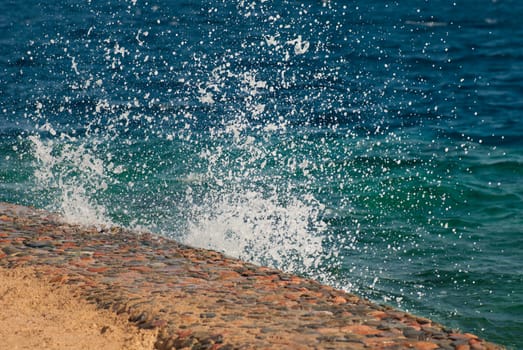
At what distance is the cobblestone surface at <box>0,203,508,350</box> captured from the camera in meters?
5.75

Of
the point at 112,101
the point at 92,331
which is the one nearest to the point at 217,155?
the point at 112,101

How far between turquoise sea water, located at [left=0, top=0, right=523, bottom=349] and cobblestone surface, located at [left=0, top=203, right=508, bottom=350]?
1.19 meters

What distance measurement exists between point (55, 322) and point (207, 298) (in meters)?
1.12

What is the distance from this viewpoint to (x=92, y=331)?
596 cm

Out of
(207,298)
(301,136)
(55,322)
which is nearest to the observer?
→ (55,322)

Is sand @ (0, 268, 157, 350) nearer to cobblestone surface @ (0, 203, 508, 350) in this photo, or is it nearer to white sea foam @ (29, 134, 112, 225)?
cobblestone surface @ (0, 203, 508, 350)

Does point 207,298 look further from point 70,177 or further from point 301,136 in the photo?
point 301,136

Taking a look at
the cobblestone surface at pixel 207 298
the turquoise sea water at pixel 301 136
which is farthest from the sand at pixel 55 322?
the turquoise sea water at pixel 301 136

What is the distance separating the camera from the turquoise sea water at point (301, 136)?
902 cm

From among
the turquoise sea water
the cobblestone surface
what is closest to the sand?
the cobblestone surface

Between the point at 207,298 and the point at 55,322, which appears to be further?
the point at 207,298

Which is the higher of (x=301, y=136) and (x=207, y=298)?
(x=301, y=136)

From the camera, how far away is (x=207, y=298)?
6469mm

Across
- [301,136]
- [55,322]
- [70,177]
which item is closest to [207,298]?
[55,322]
